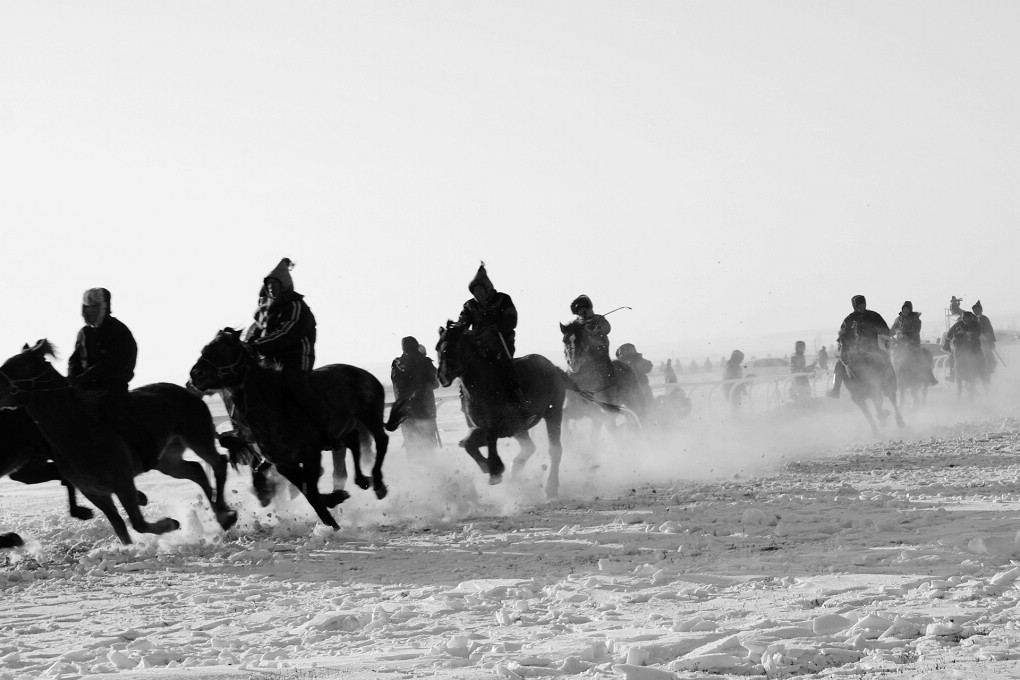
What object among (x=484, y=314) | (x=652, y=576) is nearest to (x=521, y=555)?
(x=652, y=576)

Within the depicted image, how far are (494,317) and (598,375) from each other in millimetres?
4882

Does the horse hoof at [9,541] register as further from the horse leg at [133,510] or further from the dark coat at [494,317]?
the dark coat at [494,317]

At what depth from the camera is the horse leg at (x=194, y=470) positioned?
40.4 ft

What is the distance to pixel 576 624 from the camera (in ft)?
22.5

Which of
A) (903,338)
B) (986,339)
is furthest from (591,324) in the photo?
(986,339)

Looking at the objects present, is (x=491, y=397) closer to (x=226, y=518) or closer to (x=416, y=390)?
(x=226, y=518)

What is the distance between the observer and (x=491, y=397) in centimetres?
1404

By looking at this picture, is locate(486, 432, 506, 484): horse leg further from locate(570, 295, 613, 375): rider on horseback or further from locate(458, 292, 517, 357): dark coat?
locate(570, 295, 613, 375): rider on horseback

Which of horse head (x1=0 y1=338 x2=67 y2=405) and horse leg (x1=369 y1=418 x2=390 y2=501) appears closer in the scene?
horse head (x1=0 y1=338 x2=67 y2=405)

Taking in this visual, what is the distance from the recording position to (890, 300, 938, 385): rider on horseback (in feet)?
88.2

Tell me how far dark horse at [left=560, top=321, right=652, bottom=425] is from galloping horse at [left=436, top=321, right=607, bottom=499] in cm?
231

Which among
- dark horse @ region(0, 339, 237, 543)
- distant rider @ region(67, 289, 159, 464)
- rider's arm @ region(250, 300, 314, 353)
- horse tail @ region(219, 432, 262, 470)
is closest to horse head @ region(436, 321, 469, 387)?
rider's arm @ region(250, 300, 314, 353)

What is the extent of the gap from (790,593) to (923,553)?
144cm

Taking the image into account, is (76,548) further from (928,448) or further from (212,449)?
(928,448)
